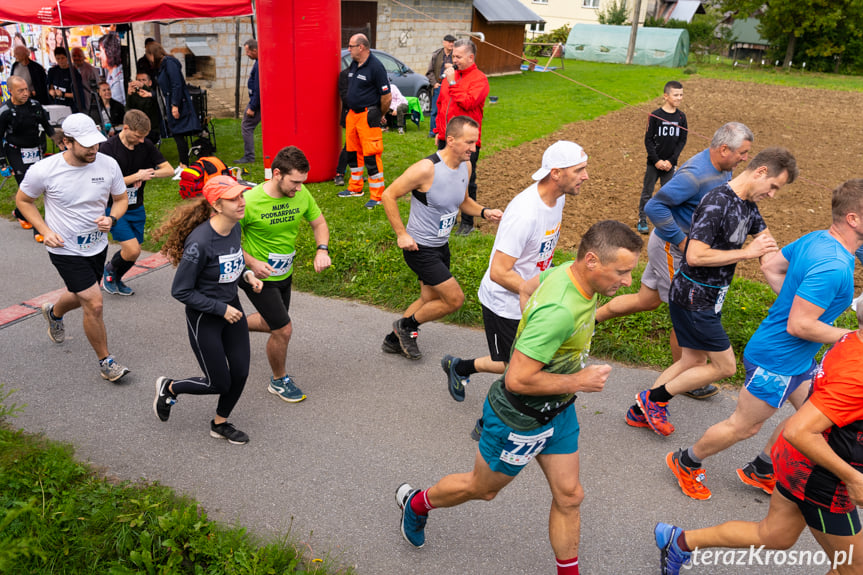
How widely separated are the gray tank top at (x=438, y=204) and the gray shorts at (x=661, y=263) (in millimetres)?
1557

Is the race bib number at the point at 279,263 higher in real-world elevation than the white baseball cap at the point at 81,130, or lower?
lower

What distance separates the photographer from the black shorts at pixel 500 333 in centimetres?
454

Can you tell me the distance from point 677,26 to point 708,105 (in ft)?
108

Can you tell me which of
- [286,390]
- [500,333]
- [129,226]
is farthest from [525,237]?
[129,226]

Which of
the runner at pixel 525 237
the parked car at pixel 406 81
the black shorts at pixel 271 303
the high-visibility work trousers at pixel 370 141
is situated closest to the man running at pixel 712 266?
the runner at pixel 525 237

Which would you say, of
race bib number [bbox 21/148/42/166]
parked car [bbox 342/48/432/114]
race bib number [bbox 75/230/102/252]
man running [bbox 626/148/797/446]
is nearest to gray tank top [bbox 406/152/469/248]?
man running [bbox 626/148/797/446]

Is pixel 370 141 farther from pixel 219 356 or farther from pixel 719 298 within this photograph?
pixel 719 298

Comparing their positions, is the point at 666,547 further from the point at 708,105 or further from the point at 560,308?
the point at 708,105

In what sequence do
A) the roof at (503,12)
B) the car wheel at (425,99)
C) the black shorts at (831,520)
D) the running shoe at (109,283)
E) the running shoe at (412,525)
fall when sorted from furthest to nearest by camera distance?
the roof at (503,12) < the car wheel at (425,99) < the running shoe at (109,283) < the running shoe at (412,525) < the black shorts at (831,520)

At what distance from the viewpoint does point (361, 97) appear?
9.85 meters

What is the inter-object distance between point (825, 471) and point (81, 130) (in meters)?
5.17

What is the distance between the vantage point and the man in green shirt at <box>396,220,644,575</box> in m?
2.95

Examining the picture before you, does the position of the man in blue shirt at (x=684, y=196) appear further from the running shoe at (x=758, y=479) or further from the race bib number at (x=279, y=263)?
the race bib number at (x=279, y=263)

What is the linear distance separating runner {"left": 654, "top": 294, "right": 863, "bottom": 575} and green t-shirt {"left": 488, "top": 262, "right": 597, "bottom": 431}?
92 cm
